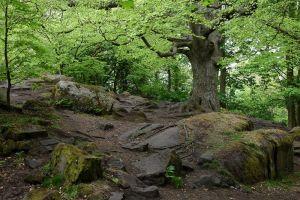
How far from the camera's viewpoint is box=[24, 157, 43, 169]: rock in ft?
24.3

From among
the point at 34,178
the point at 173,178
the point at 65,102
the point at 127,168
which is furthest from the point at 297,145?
the point at 34,178

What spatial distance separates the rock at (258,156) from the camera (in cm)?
938

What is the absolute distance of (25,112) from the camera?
35.2 feet

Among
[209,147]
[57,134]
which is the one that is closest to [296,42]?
[209,147]

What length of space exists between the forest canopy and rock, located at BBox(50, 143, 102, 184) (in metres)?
3.11

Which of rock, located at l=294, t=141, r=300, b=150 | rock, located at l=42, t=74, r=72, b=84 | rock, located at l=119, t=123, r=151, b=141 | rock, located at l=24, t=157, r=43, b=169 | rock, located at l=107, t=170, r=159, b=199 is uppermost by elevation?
rock, located at l=42, t=74, r=72, b=84

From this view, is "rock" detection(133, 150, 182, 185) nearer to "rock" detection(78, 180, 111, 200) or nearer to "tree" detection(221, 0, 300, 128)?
"rock" detection(78, 180, 111, 200)

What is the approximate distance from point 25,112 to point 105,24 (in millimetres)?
5226

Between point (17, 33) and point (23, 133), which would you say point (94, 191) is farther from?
point (17, 33)

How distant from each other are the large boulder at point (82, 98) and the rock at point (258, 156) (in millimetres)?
6169

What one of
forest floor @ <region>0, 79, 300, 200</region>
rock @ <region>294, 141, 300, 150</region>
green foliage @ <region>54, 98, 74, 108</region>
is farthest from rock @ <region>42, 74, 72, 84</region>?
rock @ <region>294, 141, 300, 150</region>

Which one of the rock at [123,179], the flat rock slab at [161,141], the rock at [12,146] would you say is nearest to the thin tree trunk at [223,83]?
the flat rock slab at [161,141]

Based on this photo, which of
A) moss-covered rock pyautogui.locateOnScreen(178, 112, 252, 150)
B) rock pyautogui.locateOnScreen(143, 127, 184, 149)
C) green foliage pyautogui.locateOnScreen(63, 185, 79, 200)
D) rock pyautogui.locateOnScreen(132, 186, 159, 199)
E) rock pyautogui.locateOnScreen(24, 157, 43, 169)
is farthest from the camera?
moss-covered rock pyautogui.locateOnScreen(178, 112, 252, 150)

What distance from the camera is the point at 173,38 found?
15.6 metres
